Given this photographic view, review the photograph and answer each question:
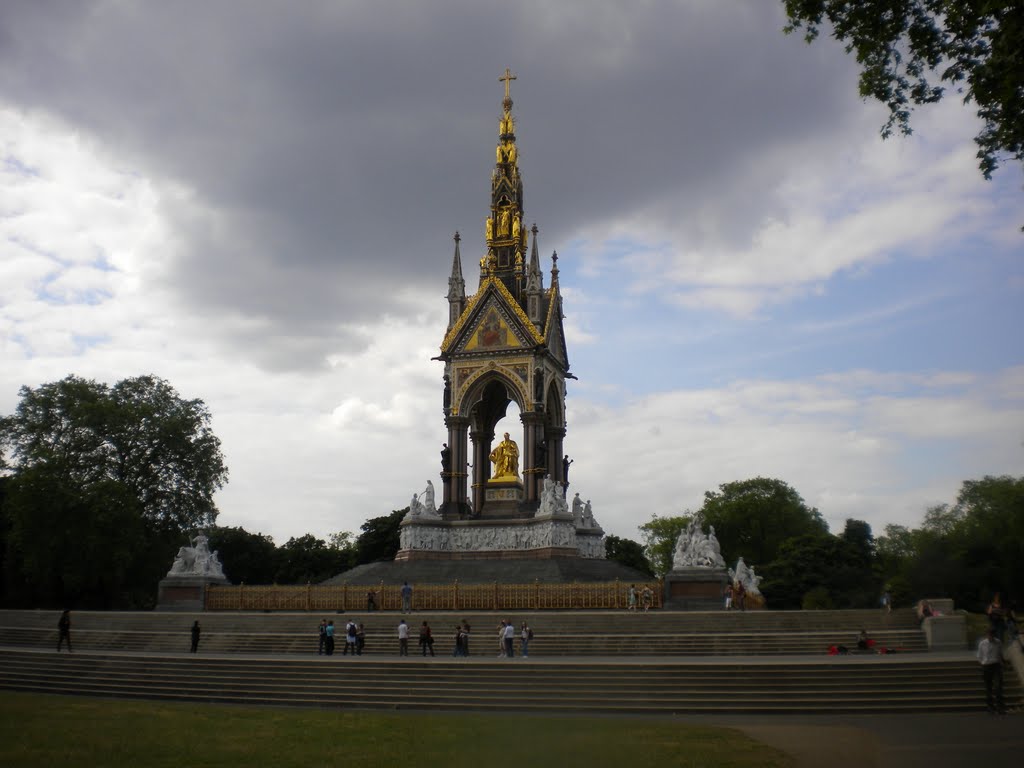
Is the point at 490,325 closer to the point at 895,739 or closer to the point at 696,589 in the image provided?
the point at 696,589

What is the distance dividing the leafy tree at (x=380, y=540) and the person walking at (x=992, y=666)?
51711 millimetres

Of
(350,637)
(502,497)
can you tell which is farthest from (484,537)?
(350,637)

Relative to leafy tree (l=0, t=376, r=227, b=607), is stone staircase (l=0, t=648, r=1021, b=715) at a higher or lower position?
lower

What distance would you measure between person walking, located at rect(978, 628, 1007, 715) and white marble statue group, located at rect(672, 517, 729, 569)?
14.6 metres

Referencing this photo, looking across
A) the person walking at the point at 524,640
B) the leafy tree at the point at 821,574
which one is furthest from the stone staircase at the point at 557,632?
the leafy tree at the point at 821,574

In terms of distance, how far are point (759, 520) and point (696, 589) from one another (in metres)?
48.1

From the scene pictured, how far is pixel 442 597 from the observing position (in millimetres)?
31141

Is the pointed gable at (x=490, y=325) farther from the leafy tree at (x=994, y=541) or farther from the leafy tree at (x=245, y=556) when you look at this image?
the leafy tree at (x=245, y=556)

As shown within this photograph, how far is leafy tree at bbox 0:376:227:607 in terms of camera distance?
40719 mm

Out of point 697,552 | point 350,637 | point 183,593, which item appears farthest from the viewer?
point 183,593

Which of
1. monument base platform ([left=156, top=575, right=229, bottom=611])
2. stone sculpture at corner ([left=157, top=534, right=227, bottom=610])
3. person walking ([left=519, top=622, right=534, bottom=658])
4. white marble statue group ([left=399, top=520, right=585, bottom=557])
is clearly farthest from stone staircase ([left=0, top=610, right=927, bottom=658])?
white marble statue group ([left=399, top=520, right=585, bottom=557])

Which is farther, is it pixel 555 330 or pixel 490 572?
pixel 555 330

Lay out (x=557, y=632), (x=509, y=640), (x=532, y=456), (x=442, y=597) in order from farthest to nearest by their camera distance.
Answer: (x=532, y=456) < (x=442, y=597) < (x=557, y=632) < (x=509, y=640)

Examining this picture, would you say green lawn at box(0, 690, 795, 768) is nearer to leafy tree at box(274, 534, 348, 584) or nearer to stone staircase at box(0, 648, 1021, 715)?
stone staircase at box(0, 648, 1021, 715)
